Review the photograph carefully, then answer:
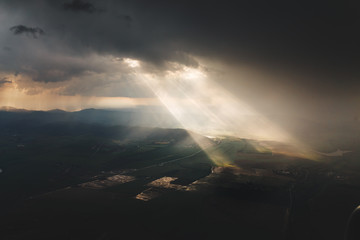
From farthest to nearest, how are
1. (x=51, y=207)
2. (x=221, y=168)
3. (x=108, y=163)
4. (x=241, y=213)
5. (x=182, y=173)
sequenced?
(x=108, y=163) < (x=221, y=168) < (x=182, y=173) < (x=51, y=207) < (x=241, y=213)

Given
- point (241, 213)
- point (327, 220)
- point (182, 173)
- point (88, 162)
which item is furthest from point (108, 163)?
point (327, 220)

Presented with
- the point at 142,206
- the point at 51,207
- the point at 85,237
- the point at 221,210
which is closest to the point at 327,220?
the point at 221,210

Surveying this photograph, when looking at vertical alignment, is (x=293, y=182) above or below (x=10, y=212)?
above

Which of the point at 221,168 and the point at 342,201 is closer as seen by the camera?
the point at 342,201

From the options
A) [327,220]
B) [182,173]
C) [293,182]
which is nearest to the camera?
[327,220]

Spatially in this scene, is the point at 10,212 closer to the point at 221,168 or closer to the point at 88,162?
the point at 88,162

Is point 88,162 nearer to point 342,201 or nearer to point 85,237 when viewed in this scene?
point 85,237
